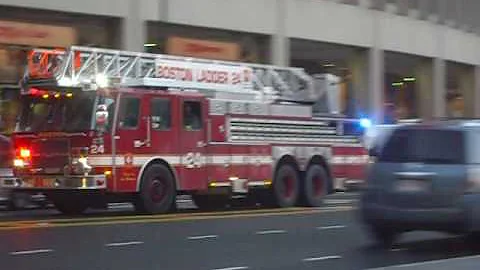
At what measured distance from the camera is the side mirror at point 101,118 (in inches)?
705

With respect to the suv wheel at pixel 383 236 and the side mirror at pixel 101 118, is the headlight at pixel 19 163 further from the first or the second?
the suv wheel at pixel 383 236

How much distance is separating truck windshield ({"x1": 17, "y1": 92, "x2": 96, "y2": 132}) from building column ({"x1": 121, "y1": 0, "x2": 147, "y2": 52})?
11.9m

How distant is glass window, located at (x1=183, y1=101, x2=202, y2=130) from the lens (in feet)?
64.7

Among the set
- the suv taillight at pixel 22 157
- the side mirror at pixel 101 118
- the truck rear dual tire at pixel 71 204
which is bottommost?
the truck rear dual tire at pixel 71 204

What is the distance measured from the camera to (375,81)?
43.4 m

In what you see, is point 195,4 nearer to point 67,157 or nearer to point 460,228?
point 67,157

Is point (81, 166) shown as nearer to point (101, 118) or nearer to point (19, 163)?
point (101, 118)

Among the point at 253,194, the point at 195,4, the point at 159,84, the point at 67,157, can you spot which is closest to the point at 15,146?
the point at 67,157

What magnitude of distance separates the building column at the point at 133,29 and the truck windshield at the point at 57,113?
11.9 m

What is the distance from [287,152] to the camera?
72.1 ft

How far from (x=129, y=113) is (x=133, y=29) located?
41.7 feet

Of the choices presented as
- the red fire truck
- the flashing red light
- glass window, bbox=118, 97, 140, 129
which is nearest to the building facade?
the red fire truck

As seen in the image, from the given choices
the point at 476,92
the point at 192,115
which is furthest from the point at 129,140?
the point at 476,92

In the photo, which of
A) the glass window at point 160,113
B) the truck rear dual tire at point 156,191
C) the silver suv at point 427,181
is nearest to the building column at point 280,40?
the glass window at point 160,113
